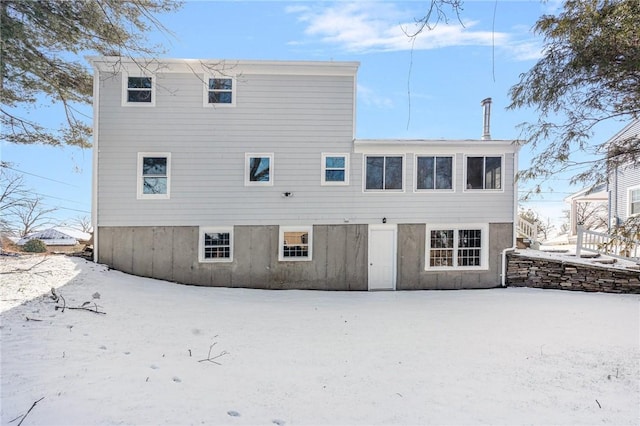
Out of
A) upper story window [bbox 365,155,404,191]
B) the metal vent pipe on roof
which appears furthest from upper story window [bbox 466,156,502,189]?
upper story window [bbox 365,155,404,191]

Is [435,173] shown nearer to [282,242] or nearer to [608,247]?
[282,242]

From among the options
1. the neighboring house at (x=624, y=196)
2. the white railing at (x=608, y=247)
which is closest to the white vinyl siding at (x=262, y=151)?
the white railing at (x=608, y=247)

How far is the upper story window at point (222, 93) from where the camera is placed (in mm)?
9492

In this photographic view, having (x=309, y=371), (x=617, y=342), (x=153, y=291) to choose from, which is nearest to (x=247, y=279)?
(x=153, y=291)

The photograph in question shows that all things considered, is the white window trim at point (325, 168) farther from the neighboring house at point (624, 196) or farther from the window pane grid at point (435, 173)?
the neighboring house at point (624, 196)

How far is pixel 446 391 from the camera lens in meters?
3.70

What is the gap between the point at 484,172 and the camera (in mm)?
9938

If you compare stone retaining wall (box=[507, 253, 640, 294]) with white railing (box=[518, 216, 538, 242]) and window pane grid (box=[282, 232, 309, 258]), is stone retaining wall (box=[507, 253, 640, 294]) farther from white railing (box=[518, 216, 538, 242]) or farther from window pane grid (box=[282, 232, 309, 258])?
window pane grid (box=[282, 232, 309, 258])

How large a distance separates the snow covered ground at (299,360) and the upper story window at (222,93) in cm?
560

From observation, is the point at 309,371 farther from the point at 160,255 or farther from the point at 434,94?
the point at 160,255

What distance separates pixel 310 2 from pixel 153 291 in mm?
7166

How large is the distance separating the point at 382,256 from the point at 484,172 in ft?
13.5

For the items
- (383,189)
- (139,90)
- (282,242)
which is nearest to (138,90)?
(139,90)

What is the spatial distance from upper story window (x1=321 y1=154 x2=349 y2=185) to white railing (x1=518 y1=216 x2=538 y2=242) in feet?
23.7
